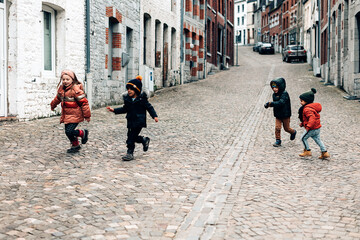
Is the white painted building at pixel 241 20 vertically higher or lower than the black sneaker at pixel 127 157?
higher

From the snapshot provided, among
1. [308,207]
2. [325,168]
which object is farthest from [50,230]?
[325,168]

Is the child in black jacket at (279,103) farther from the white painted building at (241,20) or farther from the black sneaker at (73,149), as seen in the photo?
the white painted building at (241,20)

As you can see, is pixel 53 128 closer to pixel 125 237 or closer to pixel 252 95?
pixel 125 237

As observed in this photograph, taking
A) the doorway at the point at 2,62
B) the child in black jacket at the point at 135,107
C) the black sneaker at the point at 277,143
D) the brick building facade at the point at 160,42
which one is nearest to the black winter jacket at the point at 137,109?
the child in black jacket at the point at 135,107

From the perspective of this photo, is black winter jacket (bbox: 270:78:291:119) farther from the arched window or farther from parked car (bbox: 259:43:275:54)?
parked car (bbox: 259:43:275:54)

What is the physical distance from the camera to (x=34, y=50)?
12008 mm

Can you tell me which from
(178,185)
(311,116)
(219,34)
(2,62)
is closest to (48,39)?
(2,62)

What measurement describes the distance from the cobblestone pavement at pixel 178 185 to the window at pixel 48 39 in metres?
2.09

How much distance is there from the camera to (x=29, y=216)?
15.2ft

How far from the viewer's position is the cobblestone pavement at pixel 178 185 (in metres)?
4.36

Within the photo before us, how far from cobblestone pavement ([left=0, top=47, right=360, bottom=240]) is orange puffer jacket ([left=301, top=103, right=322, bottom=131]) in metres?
0.59

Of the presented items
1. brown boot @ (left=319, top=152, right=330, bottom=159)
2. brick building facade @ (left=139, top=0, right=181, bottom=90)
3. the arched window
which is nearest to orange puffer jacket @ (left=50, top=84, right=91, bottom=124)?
brown boot @ (left=319, top=152, right=330, bottom=159)

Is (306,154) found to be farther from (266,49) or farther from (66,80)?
(266,49)

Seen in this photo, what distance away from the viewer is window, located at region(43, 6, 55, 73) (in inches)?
511
